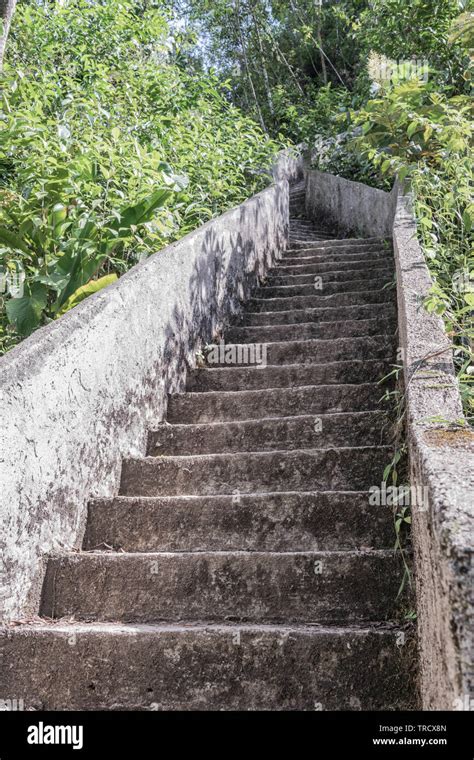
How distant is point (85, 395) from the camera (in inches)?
115

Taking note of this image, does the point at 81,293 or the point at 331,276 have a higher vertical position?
the point at 331,276

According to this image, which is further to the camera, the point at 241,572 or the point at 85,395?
the point at 85,395

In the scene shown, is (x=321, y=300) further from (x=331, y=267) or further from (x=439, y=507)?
(x=439, y=507)

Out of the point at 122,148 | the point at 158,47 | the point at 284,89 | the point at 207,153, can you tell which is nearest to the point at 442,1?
the point at 158,47

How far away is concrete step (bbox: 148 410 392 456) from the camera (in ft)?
10.6

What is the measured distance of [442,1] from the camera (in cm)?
909

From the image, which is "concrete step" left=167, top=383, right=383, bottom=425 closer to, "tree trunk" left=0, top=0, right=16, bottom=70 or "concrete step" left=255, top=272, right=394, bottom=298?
"concrete step" left=255, top=272, right=394, bottom=298

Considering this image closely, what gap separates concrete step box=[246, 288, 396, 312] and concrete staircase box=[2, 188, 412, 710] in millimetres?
1297

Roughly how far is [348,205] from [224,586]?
8052mm

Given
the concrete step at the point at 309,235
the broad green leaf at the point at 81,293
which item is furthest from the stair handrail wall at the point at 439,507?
the concrete step at the point at 309,235

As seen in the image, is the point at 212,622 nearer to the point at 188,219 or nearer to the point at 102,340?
the point at 102,340

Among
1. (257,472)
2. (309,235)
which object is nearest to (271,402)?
(257,472)

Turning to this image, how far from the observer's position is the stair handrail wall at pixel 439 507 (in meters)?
1.16

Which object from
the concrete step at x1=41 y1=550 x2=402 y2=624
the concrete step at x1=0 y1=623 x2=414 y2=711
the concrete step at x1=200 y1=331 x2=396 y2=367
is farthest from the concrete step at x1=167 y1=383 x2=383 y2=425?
the concrete step at x1=0 y1=623 x2=414 y2=711
